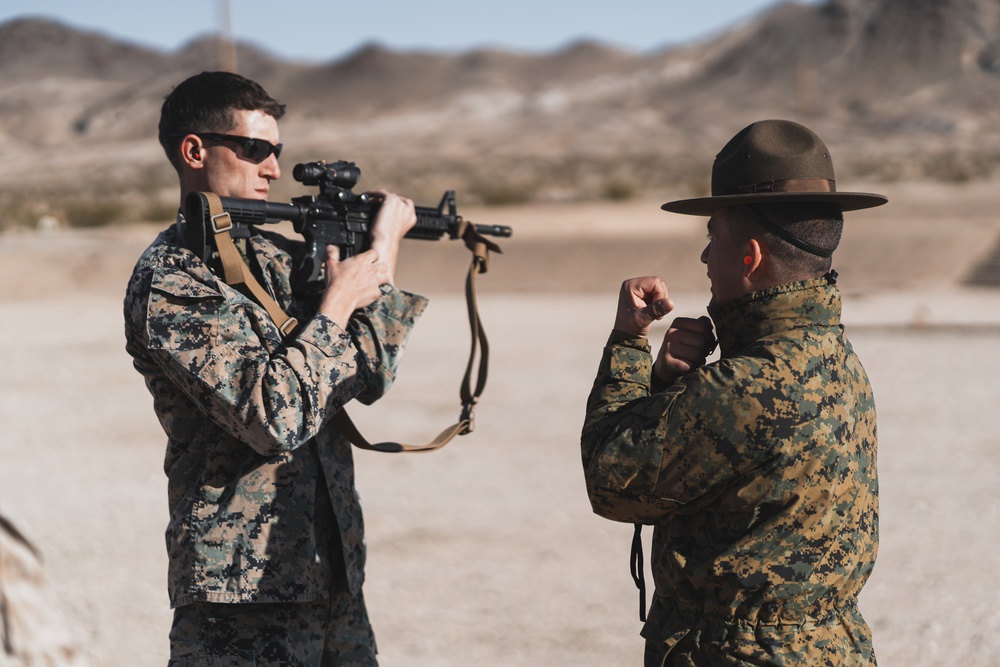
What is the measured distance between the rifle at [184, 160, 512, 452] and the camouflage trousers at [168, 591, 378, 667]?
0.46 metres

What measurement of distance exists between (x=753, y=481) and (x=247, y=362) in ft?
3.56

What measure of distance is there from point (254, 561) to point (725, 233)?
128 centimetres

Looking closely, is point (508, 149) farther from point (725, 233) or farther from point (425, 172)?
point (725, 233)

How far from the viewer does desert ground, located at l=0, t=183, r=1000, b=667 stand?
5168mm

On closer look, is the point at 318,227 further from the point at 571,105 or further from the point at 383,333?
the point at 571,105

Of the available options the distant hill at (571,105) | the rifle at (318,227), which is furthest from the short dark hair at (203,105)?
the distant hill at (571,105)

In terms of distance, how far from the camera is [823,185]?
2.02 meters

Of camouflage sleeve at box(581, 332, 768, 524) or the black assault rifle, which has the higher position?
the black assault rifle

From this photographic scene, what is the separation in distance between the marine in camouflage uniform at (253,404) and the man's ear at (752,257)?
880 millimetres

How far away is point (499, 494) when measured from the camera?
7516mm

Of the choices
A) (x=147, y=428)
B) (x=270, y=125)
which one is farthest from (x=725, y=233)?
(x=147, y=428)

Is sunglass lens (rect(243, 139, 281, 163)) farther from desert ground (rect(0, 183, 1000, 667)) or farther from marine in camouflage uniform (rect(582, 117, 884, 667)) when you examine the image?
desert ground (rect(0, 183, 1000, 667))

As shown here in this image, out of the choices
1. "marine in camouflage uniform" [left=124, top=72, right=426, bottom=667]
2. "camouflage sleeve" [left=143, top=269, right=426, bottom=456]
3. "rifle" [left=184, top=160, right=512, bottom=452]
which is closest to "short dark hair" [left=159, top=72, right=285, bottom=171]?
"marine in camouflage uniform" [left=124, top=72, right=426, bottom=667]

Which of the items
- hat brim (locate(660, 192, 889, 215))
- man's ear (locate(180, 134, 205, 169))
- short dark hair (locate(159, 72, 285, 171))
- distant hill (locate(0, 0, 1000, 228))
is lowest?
hat brim (locate(660, 192, 889, 215))
